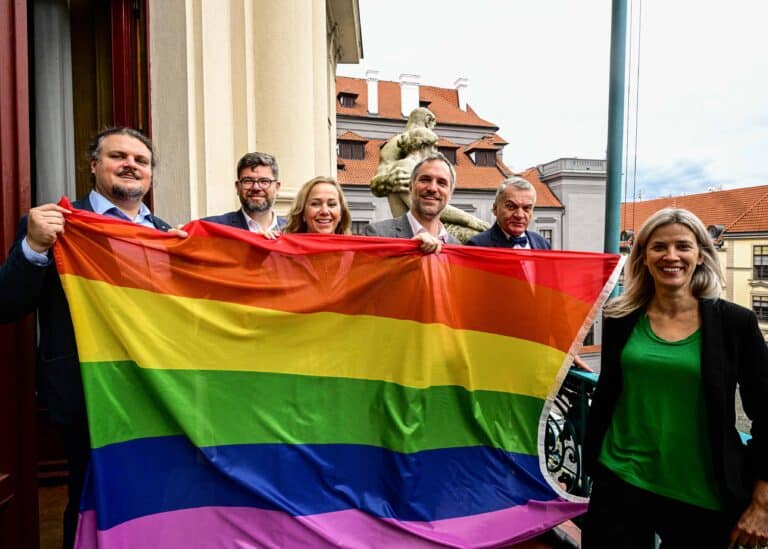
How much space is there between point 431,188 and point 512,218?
25.3 inches

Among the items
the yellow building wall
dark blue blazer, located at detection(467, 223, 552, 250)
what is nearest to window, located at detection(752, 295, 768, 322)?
the yellow building wall

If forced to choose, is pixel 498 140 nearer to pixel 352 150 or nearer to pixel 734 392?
pixel 352 150

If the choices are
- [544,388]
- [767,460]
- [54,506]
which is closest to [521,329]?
[544,388]

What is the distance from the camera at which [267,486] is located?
86.0 inches

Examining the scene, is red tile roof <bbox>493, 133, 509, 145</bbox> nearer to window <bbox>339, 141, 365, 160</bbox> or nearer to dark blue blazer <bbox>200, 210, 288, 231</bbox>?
window <bbox>339, 141, 365, 160</bbox>

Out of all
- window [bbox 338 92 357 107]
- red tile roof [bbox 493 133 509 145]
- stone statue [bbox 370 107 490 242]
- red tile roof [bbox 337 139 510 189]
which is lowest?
stone statue [bbox 370 107 490 242]

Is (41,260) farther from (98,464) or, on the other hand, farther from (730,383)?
(730,383)

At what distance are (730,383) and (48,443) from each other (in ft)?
13.2

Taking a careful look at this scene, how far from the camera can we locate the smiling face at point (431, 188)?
2.84m

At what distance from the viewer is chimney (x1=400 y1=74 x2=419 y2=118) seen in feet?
118

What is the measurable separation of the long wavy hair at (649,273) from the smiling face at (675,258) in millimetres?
22

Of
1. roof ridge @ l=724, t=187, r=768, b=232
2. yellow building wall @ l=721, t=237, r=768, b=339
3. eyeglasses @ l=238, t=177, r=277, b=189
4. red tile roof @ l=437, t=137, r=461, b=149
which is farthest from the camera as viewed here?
yellow building wall @ l=721, t=237, r=768, b=339

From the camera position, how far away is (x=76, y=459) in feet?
6.73

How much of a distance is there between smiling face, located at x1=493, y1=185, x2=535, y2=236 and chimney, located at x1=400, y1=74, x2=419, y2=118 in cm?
3443
